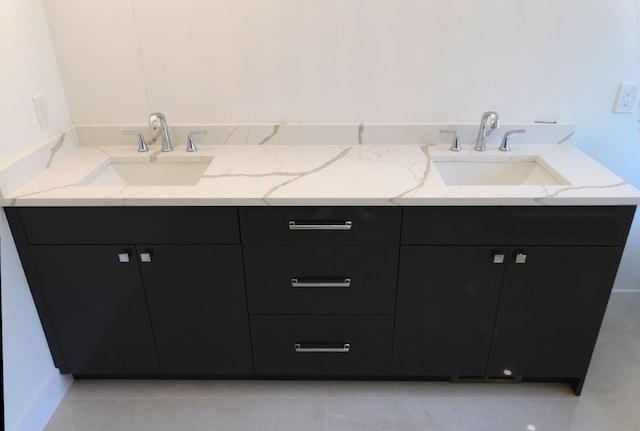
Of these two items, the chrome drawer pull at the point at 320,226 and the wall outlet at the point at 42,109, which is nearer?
the chrome drawer pull at the point at 320,226

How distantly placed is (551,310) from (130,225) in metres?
1.45

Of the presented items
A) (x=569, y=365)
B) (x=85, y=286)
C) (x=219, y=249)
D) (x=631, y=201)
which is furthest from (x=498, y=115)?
(x=85, y=286)

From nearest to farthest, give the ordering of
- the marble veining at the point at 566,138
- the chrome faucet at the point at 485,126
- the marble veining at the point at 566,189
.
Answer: the marble veining at the point at 566,189
the chrome faucet at the point at 485,126
the marble veining at the point at 566,138

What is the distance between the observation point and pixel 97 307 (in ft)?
5.24

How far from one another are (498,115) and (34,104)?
1.74 m

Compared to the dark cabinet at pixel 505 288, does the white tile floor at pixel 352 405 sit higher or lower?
lower

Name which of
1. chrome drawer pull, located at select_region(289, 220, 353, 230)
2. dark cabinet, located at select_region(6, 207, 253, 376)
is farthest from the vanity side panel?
chrome drawer pull, located at select_region(289, 220, 353, 230)

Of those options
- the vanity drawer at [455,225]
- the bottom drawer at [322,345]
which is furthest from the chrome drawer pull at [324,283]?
the vanity drawer at [455,225]

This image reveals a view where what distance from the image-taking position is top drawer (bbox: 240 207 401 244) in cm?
141

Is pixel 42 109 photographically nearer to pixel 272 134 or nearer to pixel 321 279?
pixel 272 134

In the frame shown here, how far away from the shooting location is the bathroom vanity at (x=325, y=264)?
1406 millimetres

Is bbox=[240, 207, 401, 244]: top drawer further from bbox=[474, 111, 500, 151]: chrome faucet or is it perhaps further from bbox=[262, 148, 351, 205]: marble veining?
bbox=[474, 111, 500, 151]: chrome faucet

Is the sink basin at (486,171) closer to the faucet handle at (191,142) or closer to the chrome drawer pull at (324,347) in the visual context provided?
the chrome drawer pull at (324,347)

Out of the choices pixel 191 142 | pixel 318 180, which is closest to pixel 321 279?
pixel 318 180
